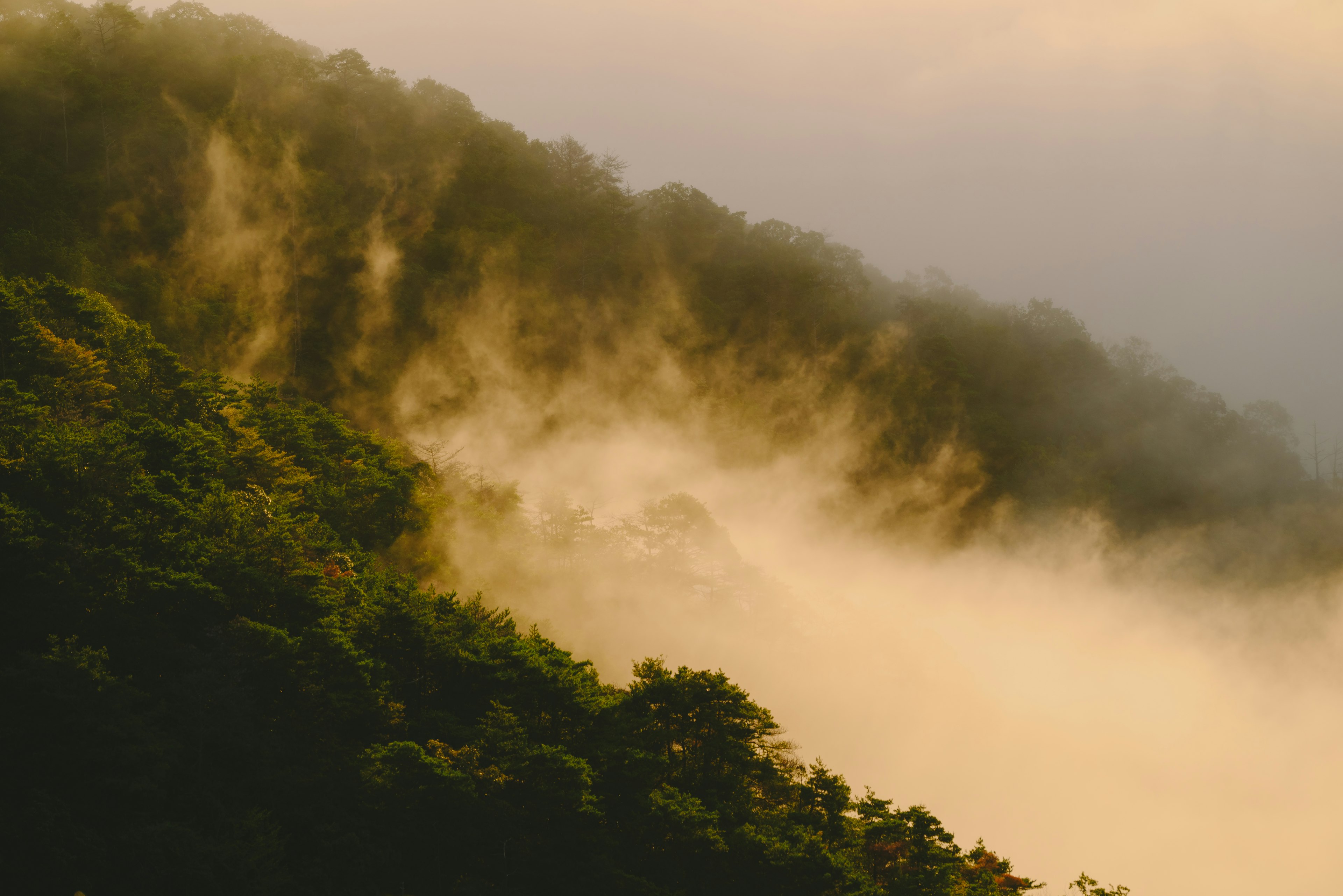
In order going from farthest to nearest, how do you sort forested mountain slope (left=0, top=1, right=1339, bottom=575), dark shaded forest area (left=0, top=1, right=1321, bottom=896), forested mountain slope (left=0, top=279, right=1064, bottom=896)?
1. forested mountain slope (left=0, top=1, right=1339, bottom=575)
2. dark shaded forest area (left=0, top=1, right=1321, bottom=896)
3. forested mountain slope (left=0, top=279, right=1064, bottom=896)

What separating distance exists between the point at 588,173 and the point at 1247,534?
263 feet

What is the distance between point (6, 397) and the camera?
101 feet

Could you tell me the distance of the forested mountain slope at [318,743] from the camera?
2147cm

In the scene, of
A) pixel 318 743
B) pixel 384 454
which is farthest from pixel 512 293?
pixel 318 743

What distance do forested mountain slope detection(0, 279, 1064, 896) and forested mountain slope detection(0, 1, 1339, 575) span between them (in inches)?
1310

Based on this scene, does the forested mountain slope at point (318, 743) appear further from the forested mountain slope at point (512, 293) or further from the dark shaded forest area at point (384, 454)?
the forested mountain slope at point (512, 293)

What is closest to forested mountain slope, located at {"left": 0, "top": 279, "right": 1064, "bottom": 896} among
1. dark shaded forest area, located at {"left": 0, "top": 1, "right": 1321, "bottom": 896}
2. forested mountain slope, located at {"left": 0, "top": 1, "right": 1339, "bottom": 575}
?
dark shaded forest area, located at {"left": 0, "top": 1, "right": 1321, "bottom": 896}

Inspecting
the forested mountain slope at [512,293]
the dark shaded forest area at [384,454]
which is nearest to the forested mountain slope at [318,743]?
the dark shaded forest area at [384,454]

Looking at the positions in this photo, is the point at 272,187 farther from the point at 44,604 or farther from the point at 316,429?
the point at 44,604

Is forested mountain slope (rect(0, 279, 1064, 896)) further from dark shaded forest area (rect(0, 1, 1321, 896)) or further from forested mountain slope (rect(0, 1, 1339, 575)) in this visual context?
forested mountain slope (rect(0, 1, 1339, 575))

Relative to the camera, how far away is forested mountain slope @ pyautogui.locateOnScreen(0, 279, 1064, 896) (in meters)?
21.5

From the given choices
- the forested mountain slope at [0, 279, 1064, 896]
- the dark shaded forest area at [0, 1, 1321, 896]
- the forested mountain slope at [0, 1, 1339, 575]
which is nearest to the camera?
the forested mountain slope at [0, 279, 1064, 896]

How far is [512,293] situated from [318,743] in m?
58.0

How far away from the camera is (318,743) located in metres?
24.5
